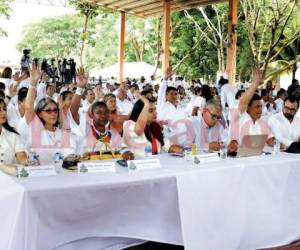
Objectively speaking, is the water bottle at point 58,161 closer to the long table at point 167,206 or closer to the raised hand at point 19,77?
the long table at point 167,206

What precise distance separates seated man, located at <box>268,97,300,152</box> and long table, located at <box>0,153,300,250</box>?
0.89 m

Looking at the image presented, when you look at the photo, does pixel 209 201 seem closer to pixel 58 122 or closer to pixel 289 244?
pixel 289 244

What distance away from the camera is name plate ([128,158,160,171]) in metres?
2.78

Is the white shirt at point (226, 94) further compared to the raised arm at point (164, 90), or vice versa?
the white shirt at point (226, 94)

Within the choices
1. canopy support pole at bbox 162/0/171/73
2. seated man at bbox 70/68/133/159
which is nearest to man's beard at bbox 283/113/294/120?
seated man at bbox 70/68/133/159

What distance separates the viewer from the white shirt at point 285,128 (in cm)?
431

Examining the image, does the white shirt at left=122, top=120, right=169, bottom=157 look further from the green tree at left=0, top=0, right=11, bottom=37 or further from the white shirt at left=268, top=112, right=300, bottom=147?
the green tree at left=0, top=0, right=11, bottom=37

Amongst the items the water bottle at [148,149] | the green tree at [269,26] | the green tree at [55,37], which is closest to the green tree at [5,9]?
the green tree at [55,37]

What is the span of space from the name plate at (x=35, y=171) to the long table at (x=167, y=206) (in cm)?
5

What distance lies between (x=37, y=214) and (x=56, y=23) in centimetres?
2901

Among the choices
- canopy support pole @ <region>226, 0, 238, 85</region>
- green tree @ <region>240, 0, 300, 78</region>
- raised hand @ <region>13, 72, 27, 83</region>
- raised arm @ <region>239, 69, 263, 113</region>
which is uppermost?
green tree @ <region>240, 0, 300, 78</region>

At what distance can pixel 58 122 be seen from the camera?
357cm

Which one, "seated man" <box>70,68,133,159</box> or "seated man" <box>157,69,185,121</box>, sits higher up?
"seated man" <box>157,69,185,121</box>

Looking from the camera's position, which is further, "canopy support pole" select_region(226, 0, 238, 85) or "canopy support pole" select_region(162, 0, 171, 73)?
"canopy support pole" select_region(162, 0, 171, 73)
